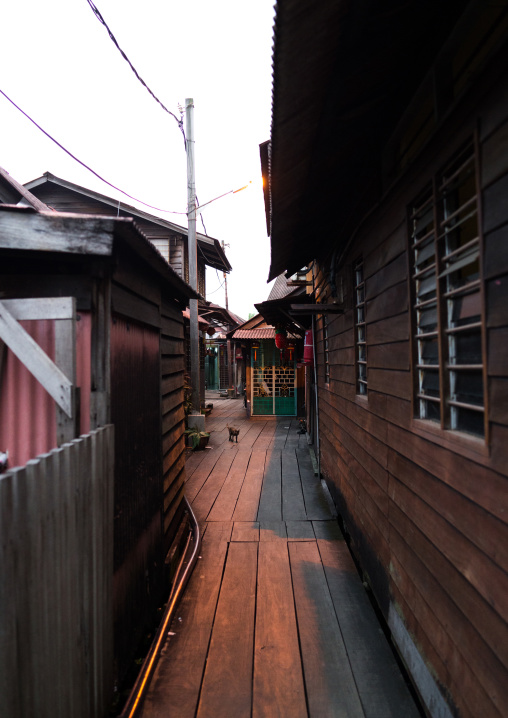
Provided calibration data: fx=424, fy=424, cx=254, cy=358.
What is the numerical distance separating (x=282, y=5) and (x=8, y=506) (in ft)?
6.77

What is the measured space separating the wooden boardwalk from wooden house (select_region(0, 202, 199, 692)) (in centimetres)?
48

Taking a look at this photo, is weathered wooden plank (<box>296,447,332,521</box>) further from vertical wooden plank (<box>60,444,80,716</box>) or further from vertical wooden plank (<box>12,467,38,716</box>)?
vertical wooden plank (<box>12,467,38,716</box>)

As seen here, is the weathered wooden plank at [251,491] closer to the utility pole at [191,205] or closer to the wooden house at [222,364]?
the utility pole at [191,205]

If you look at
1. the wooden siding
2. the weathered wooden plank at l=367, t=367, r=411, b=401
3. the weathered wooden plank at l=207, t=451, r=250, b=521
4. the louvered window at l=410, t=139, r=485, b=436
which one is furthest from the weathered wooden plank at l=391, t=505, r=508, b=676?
the weathered wooden plank at l=207, t=451, r=250, b=521

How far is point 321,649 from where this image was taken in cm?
313

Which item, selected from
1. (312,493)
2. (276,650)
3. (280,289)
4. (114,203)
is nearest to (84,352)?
(276,650)

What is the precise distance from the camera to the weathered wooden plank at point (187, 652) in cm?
265

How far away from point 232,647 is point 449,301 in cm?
291

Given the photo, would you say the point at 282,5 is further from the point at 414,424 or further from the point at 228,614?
the point at 228,614

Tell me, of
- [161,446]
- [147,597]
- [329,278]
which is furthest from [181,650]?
[329,278]

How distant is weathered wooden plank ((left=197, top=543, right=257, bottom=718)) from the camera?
104 inches

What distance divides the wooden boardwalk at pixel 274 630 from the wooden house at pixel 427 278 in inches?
12.5

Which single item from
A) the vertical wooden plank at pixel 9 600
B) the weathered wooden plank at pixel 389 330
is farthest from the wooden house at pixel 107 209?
the vertical wooden plank at pixel 9 600

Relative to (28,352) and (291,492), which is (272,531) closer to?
(291,492)
